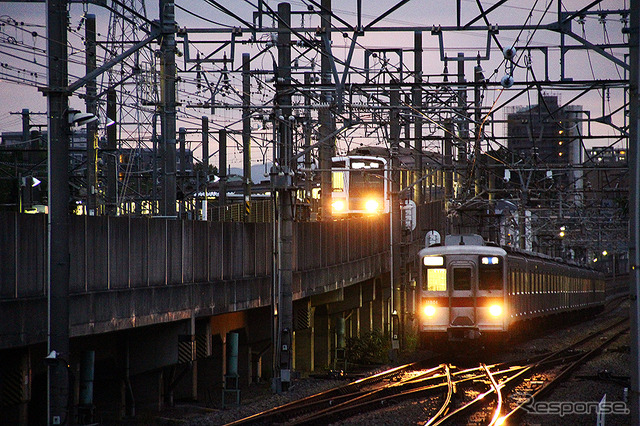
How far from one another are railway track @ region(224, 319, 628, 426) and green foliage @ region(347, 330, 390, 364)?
→ 248cm

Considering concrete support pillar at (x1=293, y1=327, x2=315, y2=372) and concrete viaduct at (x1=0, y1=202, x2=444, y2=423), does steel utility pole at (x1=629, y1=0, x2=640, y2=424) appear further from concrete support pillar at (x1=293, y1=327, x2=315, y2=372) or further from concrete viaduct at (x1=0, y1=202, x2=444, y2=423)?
concrete support pillar at (x1=293, y1=327, x2=315, y2=372)

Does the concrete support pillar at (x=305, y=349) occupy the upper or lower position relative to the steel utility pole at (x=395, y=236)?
lower

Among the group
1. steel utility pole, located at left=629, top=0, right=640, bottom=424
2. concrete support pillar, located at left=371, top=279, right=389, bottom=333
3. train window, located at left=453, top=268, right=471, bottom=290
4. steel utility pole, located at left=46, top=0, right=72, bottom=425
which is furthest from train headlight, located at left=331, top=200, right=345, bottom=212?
steel utility pole, located at left=629, top=0, right=640, bottom=424

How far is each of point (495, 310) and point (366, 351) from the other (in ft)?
13.2

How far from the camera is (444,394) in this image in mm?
15562

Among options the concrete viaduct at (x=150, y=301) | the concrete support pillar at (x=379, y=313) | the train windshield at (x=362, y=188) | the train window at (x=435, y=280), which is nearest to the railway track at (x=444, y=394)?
the train window at (x=435, y=280)

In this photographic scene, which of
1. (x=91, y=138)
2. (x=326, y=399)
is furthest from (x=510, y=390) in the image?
(x=91, y=138)

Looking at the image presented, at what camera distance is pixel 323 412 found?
12836 millimetres

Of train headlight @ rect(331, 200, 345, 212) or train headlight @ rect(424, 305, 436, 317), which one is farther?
train headlight @ rect(331, 200, 345, 212)

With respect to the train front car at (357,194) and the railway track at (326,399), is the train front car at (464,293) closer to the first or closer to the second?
the railway track at (326,399)

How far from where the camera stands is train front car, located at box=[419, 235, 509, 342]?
69.9 feet

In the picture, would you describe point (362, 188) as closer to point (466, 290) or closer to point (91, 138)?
point (466, 290)

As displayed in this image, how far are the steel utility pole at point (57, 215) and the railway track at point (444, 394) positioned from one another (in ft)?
9.37

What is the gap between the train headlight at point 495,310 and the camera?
70.0 feet
